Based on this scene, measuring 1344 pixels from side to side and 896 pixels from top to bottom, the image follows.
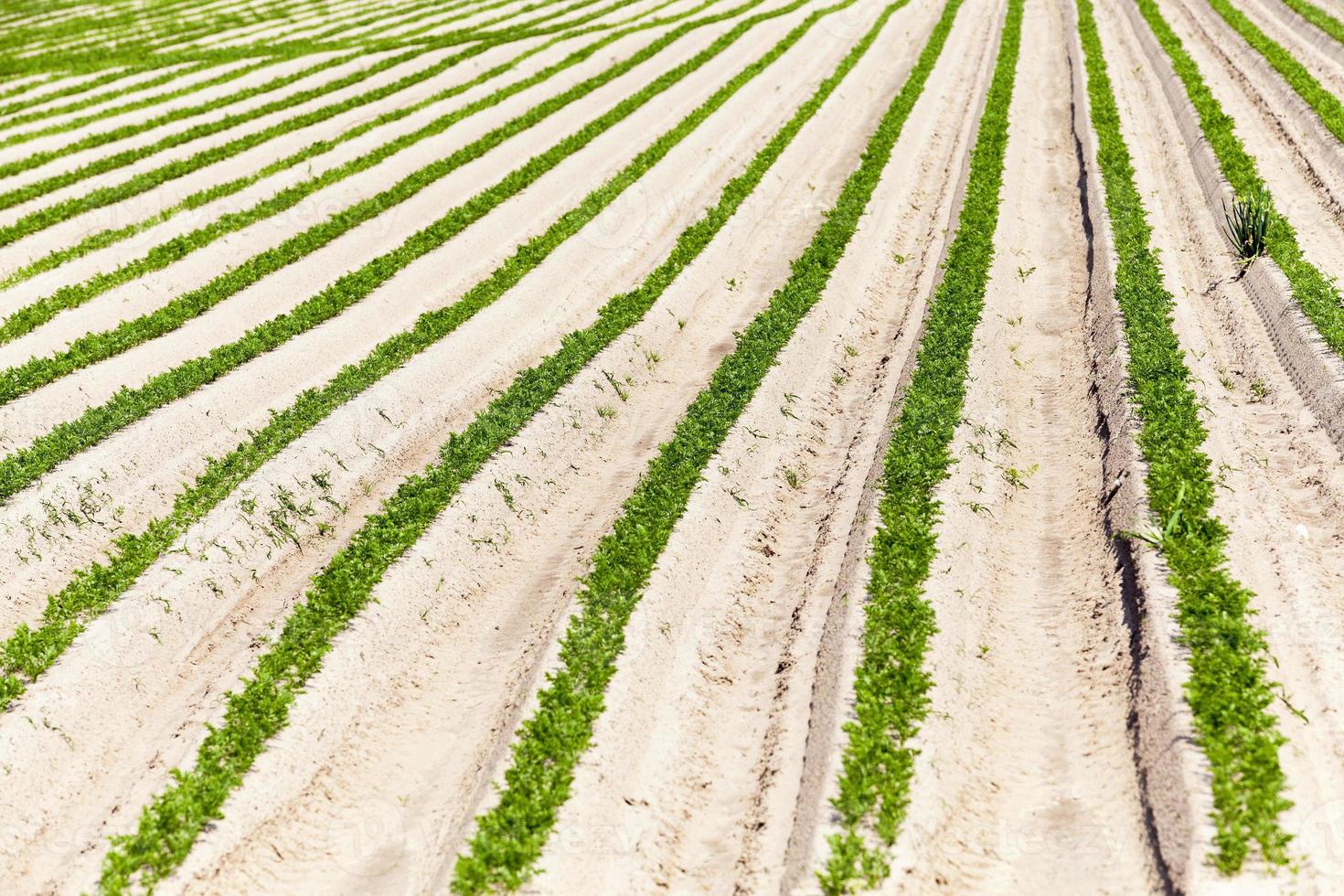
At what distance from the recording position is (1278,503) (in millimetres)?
9742

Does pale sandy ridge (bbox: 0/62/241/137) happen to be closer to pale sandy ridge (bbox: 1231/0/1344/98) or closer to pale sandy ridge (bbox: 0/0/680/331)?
pale sandy ridge (bbox: 0/0/680/331)

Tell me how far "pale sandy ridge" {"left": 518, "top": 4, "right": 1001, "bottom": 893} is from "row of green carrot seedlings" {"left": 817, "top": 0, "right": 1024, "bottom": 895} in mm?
456

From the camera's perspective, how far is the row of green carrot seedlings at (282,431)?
931 centimetres

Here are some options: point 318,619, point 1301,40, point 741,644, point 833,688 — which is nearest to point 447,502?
point 318,619

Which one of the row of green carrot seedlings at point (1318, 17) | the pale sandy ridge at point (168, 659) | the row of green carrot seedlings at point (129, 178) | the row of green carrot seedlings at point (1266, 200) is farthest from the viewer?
the row of green carrot seedlings at point (1318, 17)

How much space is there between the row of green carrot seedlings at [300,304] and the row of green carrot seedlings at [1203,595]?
41.5 feet

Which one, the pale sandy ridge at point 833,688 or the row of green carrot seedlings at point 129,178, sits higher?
the row of green carrot seedlings at point 129,178

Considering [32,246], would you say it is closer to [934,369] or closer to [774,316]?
[774,316]

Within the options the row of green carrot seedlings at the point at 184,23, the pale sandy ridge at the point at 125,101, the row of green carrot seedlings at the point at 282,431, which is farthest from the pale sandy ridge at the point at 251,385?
the row of green carrot seedlings at the point at 184,23

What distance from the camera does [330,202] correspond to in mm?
20922

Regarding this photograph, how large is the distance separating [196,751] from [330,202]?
51.4ft

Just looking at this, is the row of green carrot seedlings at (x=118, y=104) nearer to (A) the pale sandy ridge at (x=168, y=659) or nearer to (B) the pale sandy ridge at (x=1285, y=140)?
(A) the pale sandy ridge at (x=168, y=659)

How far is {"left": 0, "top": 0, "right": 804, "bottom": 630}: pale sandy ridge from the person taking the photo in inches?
438

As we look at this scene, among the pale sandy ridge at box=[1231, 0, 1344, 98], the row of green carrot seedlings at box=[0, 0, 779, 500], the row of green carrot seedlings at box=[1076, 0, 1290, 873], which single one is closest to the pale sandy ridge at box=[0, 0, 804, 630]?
the row of green carrot seedlings at box=[0, 0, 779, 500]
